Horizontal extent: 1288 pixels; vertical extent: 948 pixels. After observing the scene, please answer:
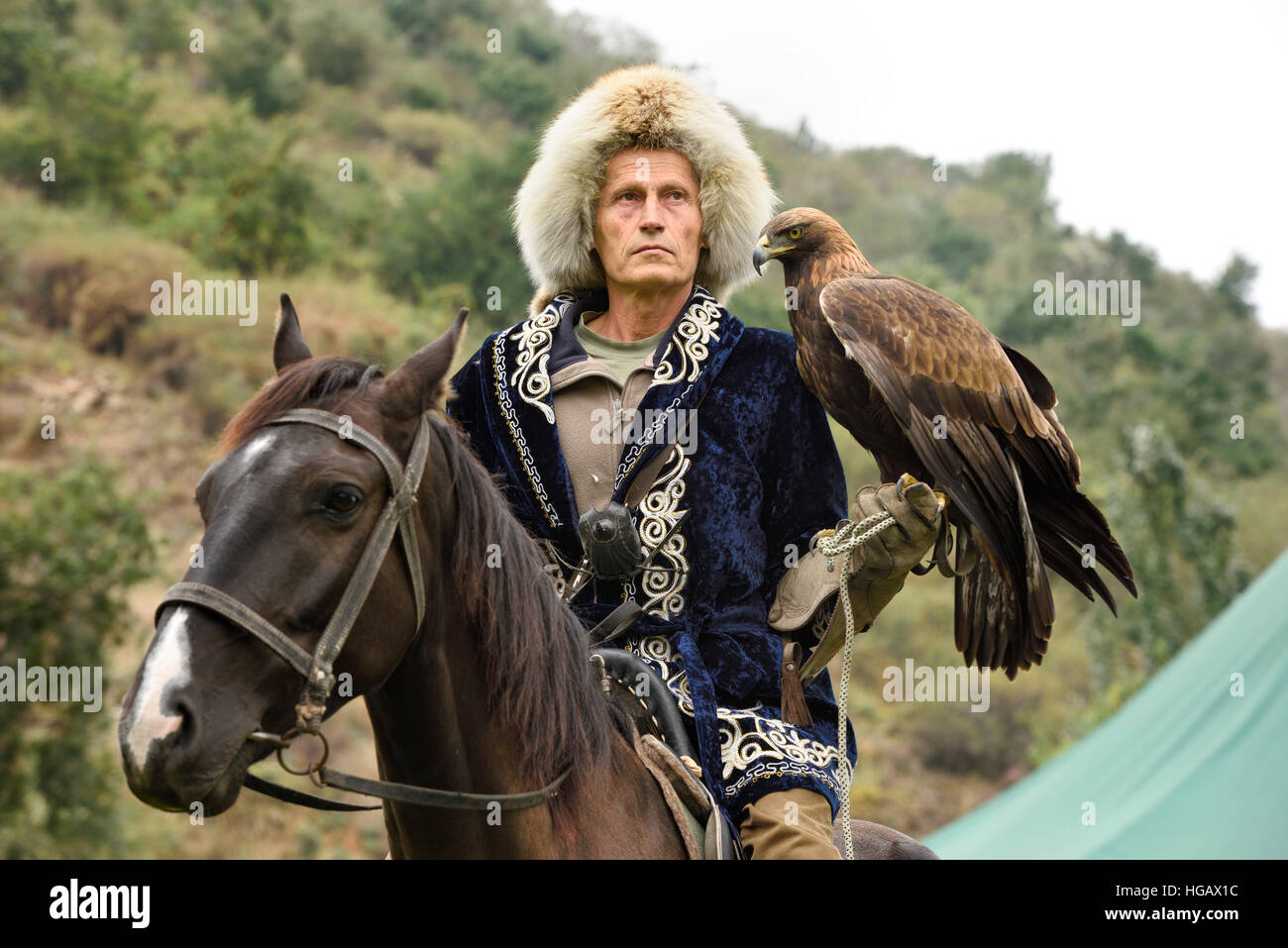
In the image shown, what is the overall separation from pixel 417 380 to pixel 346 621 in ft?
1.61

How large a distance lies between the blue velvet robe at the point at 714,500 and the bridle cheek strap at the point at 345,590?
2.28ft

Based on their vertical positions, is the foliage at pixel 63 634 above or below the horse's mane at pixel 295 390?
below

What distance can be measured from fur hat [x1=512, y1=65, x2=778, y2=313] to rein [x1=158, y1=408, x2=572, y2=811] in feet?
4.88

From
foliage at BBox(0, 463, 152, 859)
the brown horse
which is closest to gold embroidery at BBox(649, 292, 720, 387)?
the brown horse

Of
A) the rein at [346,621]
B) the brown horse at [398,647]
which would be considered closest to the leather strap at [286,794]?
the rein at [346,621]

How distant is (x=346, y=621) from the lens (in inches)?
83.5

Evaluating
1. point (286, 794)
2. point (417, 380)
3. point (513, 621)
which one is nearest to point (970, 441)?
point (513, 621)

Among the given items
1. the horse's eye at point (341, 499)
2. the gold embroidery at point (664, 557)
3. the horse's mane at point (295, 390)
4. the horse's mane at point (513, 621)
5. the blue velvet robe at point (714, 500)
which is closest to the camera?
the horse's eye at point (341, 499)

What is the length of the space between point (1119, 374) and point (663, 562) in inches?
1050

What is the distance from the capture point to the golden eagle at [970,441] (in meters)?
3.02

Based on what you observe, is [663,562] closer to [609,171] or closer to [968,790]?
[609,171]

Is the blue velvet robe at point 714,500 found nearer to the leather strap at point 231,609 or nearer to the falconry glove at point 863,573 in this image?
the falconry glove at point 863,573

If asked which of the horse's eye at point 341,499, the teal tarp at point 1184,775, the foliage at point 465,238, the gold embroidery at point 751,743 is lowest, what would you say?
the teal tarp at point 1184,775

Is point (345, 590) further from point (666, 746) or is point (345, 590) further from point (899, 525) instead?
point (899, 525)
